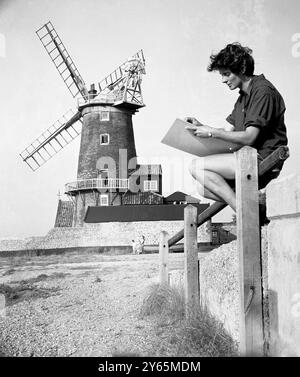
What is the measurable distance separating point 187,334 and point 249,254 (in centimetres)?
100

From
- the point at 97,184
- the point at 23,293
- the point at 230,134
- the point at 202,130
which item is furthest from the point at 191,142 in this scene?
the point at 97,184

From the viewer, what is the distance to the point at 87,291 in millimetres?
6547

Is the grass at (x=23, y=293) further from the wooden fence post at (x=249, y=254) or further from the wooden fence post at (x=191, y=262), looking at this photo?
the wooden fence post at (x=249, y=254)

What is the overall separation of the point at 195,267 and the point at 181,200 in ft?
92.5

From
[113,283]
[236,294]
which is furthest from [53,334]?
[113,283]

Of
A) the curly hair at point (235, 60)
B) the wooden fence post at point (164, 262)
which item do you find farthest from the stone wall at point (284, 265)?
the wooden fence post at point (164, 262)

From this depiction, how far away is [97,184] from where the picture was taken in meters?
26.8

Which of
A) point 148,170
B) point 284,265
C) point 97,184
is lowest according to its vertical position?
point 284,265

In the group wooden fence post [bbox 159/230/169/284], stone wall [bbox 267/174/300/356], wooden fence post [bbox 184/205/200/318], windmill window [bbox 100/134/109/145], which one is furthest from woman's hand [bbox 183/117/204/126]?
windmill window [bbox 100/134/109/145]

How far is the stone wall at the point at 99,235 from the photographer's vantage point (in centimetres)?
2550

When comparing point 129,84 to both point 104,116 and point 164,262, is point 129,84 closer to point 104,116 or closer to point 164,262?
point 104,116

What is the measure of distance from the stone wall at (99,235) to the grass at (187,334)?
70.4 feet

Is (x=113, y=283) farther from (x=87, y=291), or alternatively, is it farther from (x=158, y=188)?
(x=158, y=188)

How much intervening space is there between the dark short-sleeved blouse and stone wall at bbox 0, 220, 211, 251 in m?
23.0
